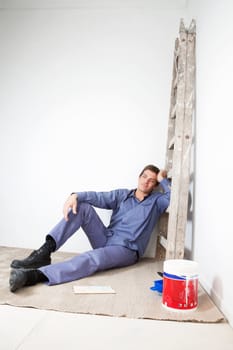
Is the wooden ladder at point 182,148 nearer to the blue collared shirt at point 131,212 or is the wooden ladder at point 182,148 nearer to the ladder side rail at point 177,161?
the ladder side rail at point 177,161

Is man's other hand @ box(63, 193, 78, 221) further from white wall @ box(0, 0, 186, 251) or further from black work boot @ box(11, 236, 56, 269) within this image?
white wall @ box(0, 0, 186, 251)

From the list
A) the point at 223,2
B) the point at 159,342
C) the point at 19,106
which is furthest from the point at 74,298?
the point at 19,106

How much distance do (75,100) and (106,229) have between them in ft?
3.80

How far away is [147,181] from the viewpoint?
260 cm

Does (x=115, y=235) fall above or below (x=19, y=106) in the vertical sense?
below

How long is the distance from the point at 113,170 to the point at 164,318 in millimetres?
1585

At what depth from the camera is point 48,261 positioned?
221 cm

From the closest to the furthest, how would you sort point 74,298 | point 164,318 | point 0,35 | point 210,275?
point 164,318 → point 74,298 → point 210,275 → point 0,35

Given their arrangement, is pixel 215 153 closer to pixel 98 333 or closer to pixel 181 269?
pixel 181 269

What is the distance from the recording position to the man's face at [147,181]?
2.61 m

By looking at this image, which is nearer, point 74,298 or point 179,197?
point 74,298

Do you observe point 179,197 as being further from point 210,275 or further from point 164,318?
point 164,318

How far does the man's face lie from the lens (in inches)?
103

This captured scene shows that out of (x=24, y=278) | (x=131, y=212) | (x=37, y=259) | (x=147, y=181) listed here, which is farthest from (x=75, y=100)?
(x=24, y=278)
